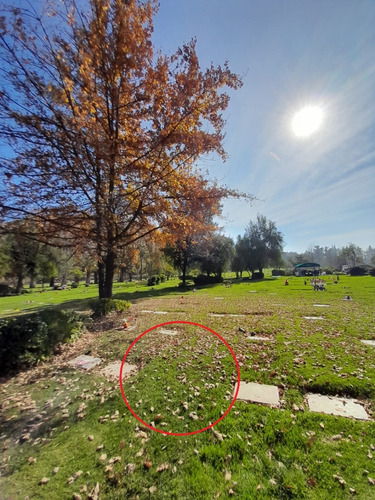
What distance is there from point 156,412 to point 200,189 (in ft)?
21.6

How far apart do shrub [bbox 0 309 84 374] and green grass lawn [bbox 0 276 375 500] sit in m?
0.30

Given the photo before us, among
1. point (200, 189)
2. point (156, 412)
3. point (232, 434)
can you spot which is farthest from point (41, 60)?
point (232, 434)

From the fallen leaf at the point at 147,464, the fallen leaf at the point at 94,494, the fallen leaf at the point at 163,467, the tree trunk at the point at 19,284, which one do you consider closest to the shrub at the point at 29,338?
the fallen leaf at the point at 94,494

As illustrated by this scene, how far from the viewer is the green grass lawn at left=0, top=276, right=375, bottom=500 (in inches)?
80.8

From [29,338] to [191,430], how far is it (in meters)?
3.92

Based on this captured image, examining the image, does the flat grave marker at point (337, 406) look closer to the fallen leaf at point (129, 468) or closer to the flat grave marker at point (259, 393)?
the flat grave marker at point (259, 393)

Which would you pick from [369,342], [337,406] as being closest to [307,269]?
[369,342]

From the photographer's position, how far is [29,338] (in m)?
4.68

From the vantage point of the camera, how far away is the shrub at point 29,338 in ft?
14.3

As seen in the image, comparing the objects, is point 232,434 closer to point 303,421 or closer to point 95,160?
point 303,421

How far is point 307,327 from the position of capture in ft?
22.0

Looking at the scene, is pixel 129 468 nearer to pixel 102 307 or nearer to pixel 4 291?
pixel 102 307

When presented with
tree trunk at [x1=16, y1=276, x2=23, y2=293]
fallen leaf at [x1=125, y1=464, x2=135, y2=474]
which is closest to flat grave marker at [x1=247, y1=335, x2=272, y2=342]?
fallen leaf at [x1=125, y1=464, x2=135, y2=474]

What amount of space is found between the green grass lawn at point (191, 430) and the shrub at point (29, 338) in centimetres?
30
